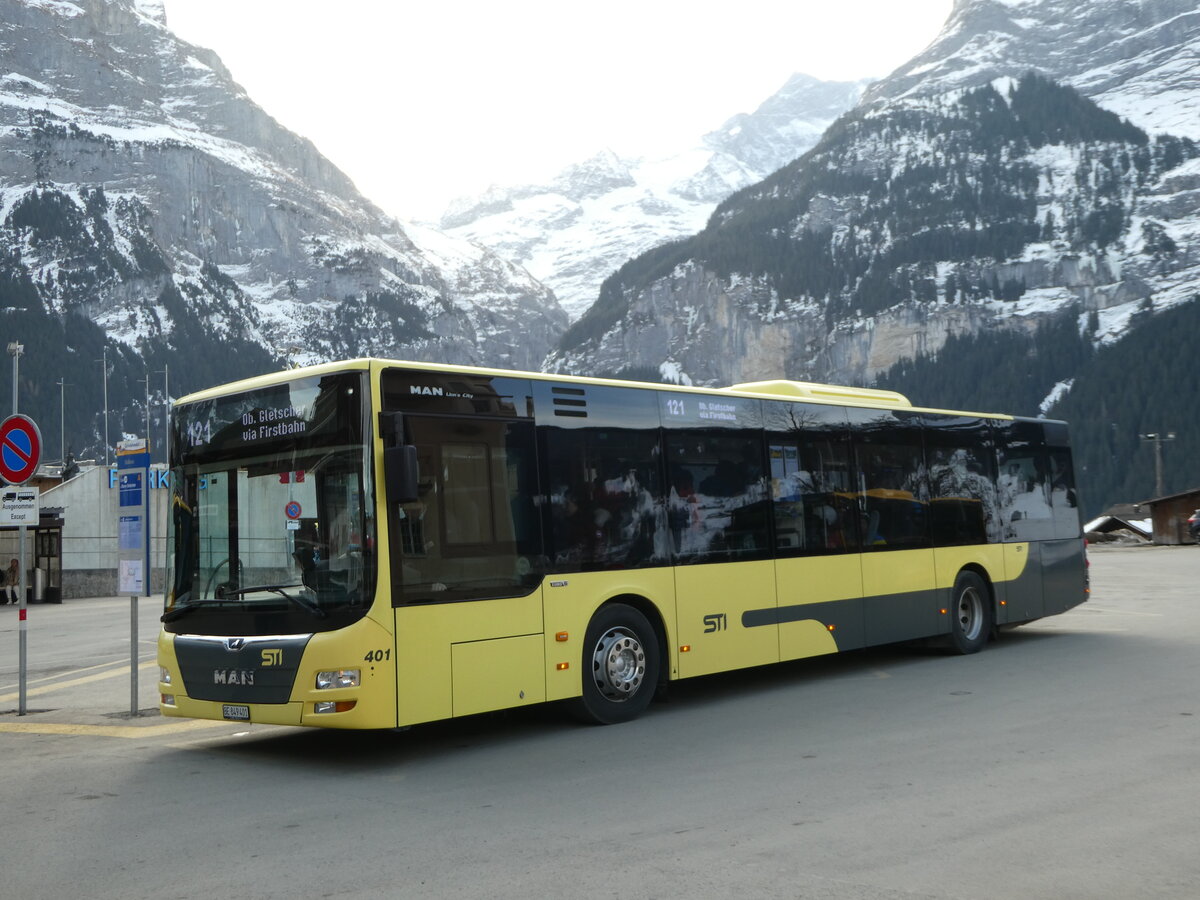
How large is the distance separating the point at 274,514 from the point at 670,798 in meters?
3.33

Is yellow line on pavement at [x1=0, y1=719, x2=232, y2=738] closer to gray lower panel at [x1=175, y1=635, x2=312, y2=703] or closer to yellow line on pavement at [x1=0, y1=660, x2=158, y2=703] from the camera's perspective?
gray lower panel at [x1=175, y1=635, x2=312, y2=703]

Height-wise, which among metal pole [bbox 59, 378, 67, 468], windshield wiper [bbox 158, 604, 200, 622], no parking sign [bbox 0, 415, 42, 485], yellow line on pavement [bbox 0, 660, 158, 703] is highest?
metal pole [bbox 59, 378, 67, 468]

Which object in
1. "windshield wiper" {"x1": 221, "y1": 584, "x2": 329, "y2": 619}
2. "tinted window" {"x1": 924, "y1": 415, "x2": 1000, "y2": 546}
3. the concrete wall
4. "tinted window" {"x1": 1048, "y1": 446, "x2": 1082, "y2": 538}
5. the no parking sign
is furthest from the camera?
the concrete wall

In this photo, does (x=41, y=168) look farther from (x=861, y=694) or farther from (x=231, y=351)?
(x=861, y=694)

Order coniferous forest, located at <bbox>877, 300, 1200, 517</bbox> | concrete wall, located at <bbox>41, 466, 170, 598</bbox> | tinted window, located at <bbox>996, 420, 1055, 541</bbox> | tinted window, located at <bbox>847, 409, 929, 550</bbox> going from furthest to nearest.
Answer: coniferous forest, located at <bbox>877, 300, 1200, 517</bbox>, concrete wall, located at <bbox>41, 466, 170, 598</bbox>, tinted window, located at <bbox>996, 420, 1055, 541</bbox>, tinted window, located at <bbox>847, 409, 929, 550</bbox>

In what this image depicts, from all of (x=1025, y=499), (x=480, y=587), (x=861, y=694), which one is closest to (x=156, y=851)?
(x=480, y=587)

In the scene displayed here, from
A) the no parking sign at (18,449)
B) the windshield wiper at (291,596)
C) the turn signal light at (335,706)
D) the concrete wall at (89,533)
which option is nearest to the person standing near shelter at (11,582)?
the concrete wall at (89,533)

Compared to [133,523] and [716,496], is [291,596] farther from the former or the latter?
[716,496]

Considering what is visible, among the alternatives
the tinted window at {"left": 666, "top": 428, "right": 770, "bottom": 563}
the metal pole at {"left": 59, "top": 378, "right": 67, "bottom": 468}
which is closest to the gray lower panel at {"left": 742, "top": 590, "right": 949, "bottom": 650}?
the tinted window at {"left": 666, "top": 428, "right": 770, "bottom": 563}

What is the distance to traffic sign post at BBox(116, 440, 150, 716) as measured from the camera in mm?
10820

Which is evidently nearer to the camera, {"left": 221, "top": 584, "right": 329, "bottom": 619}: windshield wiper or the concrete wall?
{"left": 221, "top": 584, "right": 329, "bottom": 619}: windshield wiper

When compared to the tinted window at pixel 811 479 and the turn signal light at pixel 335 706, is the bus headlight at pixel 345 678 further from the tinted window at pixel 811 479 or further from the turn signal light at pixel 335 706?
the tinted window at pixel 811 479

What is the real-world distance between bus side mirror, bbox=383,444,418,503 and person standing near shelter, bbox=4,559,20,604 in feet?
121

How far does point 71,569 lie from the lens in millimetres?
43125
